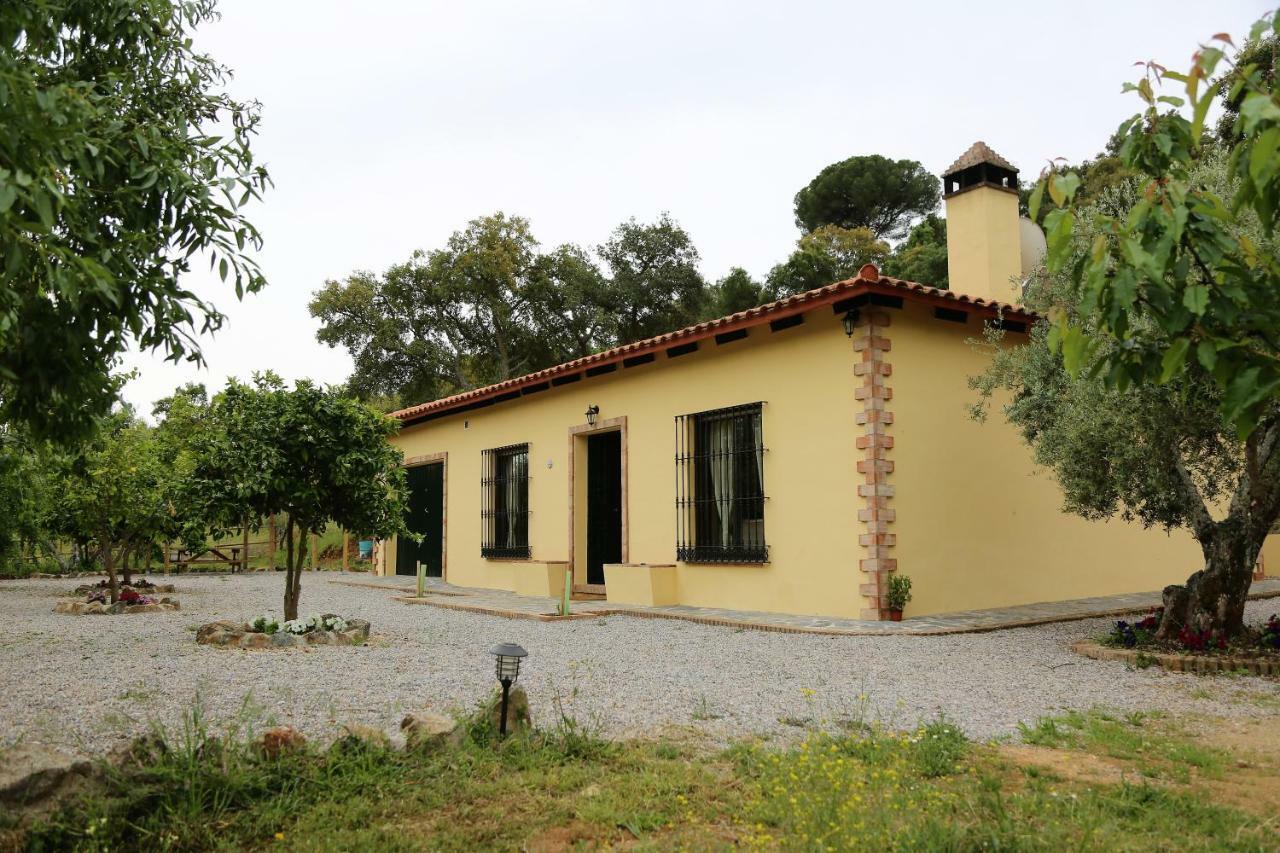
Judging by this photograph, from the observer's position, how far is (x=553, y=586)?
36.8ft

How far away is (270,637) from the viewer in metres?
6.73

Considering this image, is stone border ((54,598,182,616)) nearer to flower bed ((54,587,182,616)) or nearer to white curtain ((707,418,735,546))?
flower bed ((54,587,182,616))

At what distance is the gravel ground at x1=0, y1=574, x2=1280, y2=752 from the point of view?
4281 mm

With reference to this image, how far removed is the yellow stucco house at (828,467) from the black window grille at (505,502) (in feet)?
0.95

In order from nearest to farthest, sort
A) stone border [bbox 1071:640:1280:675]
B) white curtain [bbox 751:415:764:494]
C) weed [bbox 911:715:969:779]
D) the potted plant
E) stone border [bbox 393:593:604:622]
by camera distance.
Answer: weed [bbox 911:715:969:779] → stone border [bbox 1071:640:1280:675] → the potted plant → stone border [bbox 393:593:604:622] → white curtain [bbox 751:415:764:494]

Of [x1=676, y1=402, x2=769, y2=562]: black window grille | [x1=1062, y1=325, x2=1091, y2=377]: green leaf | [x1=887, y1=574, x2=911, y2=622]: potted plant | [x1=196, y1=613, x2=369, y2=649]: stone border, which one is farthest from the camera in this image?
[x1=676, y1=402, x2=769, y2=562]: black window grille

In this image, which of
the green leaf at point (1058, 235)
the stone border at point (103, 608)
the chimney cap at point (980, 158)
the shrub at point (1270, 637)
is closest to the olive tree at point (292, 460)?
the stone border at point (103, 608)

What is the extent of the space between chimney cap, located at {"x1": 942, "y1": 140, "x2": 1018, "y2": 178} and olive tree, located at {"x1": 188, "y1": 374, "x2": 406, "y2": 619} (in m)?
7.64

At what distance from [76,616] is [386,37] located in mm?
6947

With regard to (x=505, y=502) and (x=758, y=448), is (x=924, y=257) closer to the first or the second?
(x=505, y=502)

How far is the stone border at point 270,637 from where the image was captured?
22.1ft

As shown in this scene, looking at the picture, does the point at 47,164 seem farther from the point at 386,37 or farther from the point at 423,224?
the point at 423,224

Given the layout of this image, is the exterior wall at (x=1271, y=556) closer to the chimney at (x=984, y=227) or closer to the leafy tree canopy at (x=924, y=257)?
the chimney at (x=984, y=227)

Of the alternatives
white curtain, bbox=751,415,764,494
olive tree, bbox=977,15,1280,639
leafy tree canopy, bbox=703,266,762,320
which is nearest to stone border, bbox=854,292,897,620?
white curtain, bbox=751,415,764,494
